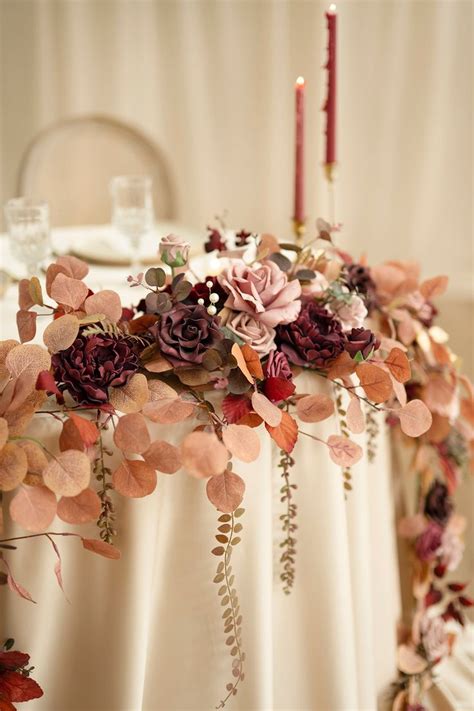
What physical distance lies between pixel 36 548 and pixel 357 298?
54cm

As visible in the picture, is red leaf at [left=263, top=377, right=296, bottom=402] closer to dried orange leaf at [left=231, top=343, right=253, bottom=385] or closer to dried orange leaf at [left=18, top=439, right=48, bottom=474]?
dried orange leaf at [left=231, top=343, right=253, bottom=385]

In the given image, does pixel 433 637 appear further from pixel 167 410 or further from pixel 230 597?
pixel 167 410

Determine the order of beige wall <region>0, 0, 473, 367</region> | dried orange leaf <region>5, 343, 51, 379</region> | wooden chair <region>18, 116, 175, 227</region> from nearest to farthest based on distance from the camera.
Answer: dried orange leaf <region>5, 343, 51, 379</region> → beige wall <region>0, 0, 473, 367</region> → wooden chair <region>18, 116, 175, 227</region>

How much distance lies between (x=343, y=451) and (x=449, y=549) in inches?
29.3

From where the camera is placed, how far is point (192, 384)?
3.00ft

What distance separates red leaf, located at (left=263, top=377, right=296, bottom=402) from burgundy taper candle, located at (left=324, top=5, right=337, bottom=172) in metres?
0.50

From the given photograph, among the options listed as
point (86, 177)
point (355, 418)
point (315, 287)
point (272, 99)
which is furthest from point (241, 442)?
point (86, 177)

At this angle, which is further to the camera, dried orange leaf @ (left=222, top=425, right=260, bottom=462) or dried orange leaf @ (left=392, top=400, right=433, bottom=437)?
dried orange leaf @ (left=392, top=400, right=433, bottom=437)

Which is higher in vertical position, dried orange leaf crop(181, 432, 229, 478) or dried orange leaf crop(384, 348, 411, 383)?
dried orange leaf crop(384, 348, 411, 383)

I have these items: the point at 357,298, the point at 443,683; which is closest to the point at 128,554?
the point at 357,298

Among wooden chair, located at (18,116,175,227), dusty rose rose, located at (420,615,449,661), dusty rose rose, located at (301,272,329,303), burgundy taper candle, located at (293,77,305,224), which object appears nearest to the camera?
dusty rose rose, located at (301,272,329,303)

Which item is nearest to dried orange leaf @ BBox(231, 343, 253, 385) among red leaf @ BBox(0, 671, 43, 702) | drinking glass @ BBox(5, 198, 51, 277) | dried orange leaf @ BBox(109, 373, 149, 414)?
dried orange leaf @ BBox(109, 373, 149, 414)

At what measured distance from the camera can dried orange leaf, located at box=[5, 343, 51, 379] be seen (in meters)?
0.84

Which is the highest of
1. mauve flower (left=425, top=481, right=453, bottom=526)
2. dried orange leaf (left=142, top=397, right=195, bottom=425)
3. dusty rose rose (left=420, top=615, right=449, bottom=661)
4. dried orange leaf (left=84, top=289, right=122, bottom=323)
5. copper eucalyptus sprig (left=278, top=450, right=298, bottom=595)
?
dried orange leaf (left=84, top=289, right=122, bottom=323)
